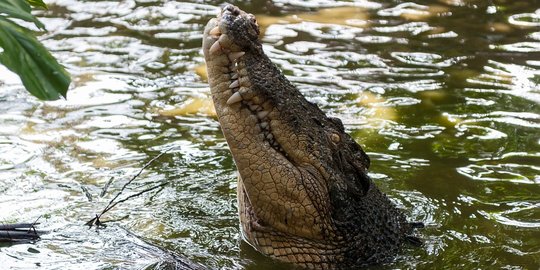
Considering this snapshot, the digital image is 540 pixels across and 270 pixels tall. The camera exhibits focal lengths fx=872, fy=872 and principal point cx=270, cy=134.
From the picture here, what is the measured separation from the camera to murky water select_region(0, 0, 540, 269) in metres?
4.93

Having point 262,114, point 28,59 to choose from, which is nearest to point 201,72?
point 262,114

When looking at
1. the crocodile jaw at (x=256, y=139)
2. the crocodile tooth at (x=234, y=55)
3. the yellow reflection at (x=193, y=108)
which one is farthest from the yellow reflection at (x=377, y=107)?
the crocodile tooth at (x=234, y=55)

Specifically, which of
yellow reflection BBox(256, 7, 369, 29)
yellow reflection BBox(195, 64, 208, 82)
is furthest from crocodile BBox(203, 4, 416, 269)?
yellow reflection BBox(256, 7, 369, 29)

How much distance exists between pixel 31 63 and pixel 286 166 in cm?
195

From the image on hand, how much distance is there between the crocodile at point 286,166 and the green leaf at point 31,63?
63.5 inches

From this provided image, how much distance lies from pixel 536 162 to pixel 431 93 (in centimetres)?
153

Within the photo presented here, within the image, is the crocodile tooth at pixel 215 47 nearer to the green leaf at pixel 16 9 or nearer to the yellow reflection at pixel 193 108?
the green leaf at pixel 16 9

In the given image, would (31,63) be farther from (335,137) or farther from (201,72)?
(201,72)

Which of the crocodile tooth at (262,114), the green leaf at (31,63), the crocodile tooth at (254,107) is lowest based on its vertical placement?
the crocodile tooth at (262,114)

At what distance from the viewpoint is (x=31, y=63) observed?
98.7 inches

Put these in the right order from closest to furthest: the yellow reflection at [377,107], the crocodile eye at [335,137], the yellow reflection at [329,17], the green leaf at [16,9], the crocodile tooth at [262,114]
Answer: the green leaf at [16,9] → the crocodile tooth at [262,114] → the crocodile eye at [335,137] → the yellow reflection at [377,107] → the yellow reflection at [329,17]

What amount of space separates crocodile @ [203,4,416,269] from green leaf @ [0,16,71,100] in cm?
161

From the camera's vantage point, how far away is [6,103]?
7070mm

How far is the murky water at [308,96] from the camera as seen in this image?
16.2 ft
